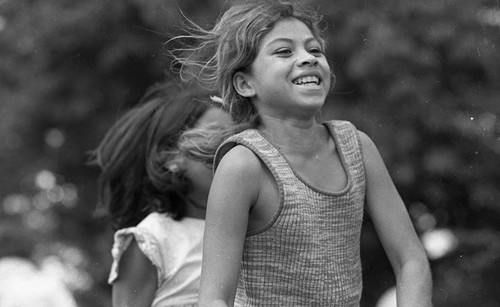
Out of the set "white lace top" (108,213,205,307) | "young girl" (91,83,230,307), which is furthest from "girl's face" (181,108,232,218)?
"white lace top" (108,213,205,307)

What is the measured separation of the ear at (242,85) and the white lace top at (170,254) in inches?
38.7

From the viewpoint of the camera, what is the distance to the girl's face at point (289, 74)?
2910 millimetres

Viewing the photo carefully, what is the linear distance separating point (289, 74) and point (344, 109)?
247 centimetres

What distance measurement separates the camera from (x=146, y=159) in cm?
420

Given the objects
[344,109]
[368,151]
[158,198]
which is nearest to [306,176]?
[368,151]

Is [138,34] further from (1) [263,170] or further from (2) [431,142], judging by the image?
(1) [263,170]

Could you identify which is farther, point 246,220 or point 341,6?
point 341,6

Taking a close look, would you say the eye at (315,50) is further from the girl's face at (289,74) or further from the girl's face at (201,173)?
the girl's face at (201,173)

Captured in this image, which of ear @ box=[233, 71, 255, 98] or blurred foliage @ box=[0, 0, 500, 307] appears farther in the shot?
blurred foliage @ box=[0, 0, 500, 307]

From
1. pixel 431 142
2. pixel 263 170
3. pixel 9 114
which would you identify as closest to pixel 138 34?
pixel 9 114

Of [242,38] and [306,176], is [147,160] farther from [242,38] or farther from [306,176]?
[306,176]

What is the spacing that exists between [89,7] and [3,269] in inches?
63.4

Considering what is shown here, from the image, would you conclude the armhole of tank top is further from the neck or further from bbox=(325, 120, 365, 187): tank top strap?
bbox=(325, 120, 365, 187): tank top strap

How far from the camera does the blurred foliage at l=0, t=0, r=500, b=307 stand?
5316 mm
